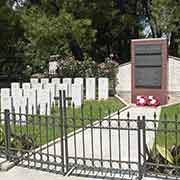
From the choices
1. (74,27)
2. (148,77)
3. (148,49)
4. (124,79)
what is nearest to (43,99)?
(148,77)

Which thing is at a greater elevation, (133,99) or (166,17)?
(166,17)

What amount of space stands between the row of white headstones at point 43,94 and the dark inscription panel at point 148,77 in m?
1.43

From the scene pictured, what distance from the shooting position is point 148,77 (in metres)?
15.2

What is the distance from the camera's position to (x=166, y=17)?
64.0 ft

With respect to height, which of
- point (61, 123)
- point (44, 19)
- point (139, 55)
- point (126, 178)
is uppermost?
point (44, 19)

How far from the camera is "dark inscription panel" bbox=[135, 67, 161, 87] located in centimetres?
1503

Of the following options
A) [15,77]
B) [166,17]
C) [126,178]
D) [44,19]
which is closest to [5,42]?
[15,77]

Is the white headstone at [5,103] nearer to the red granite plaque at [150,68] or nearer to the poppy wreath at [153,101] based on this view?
the poppy wreath at [153,101]

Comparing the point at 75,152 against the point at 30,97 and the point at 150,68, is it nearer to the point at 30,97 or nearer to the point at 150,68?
the point at 30,97

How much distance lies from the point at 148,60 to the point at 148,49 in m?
0.47

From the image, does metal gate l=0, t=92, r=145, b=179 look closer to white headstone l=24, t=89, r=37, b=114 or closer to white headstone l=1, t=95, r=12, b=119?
white headstone l=1, t=95, r=12, b=119

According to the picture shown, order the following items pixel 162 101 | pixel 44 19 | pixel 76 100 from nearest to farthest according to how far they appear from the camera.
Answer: pixel 76 100 < pixel 162 101 < pixel 44 19

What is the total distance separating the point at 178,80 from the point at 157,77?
299 cm

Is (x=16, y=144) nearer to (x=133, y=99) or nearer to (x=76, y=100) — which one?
(x=76, y=100)
